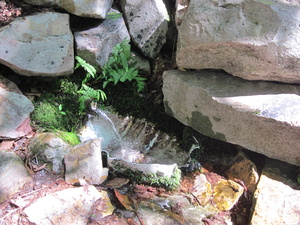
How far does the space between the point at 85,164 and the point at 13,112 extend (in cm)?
128

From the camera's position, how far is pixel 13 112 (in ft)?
12.6

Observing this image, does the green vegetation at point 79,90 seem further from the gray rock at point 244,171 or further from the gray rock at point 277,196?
the gray rock at point 277,196

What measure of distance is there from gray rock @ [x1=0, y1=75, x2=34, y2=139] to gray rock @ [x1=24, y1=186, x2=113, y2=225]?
3.59 ft

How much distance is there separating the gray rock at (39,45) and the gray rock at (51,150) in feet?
3.27

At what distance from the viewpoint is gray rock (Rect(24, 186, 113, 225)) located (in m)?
3.13

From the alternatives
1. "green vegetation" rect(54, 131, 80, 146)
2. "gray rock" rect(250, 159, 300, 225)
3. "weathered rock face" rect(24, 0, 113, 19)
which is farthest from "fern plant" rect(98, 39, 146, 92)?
"gray rock" rect(250, 159, 300, 225)

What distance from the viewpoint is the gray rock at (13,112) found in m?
3.75

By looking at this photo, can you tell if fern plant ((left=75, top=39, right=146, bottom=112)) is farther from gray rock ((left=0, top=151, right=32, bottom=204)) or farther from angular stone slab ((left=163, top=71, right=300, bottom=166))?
gray rock ((left=0, top=151, right=32, bottom=204))

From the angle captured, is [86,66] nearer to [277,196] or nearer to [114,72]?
[114,72]

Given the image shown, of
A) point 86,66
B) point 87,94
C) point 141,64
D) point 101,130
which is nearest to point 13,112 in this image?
point 87,94

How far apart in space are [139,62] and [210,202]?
258 cm

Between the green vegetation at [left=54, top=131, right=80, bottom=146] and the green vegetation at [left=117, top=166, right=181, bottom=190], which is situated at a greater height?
the green vegetation at [left=54, top=131, right=80, bottom=146]

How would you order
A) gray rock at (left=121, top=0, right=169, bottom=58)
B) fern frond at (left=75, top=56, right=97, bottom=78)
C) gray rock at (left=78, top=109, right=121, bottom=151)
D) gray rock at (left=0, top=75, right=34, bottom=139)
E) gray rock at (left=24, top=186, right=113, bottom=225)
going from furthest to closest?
gray rock at (left=121, top=0, right=169, bottom=58) → gray rock at (left=78, top=109, right=121, bottom=151) → fern frond at (left=75, top=56, right=97, bottom=78) → gray rock at (left=0, top=75, right=34, bottom=139) → gray rock at (left=24, top=186, right=113, bottom=225)

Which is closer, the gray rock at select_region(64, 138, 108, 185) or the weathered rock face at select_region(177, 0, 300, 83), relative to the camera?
the weathered rock face at select_region(177, 0, 300, 83)
